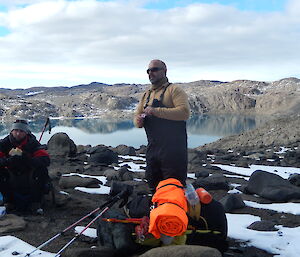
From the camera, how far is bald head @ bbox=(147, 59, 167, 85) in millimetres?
4914

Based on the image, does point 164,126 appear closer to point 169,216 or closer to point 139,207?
point 139,207

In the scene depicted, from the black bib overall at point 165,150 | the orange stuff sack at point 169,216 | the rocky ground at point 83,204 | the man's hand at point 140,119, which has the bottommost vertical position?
the rocky ground at point 83,204

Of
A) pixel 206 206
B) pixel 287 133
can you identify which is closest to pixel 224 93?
pixel 287 133

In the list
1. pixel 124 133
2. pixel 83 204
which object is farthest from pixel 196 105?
pixel 83 204

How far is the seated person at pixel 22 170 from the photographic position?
589 cm

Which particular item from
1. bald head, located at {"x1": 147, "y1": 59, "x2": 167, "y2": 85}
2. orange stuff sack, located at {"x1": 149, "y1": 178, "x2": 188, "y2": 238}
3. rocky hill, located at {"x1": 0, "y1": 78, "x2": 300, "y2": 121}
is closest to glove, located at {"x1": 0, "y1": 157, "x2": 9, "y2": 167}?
bald head, located at {"x1": 147, "y1": 59, "x2": 167, "y2": 85}

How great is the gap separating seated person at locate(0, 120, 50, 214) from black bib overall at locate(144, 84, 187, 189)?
2.23 metres

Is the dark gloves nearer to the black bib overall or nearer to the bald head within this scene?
the black bib overall

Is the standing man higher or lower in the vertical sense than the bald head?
lower

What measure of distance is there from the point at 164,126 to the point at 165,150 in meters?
0.37

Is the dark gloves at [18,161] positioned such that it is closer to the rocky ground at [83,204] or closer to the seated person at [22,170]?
the seated person at [22,170]

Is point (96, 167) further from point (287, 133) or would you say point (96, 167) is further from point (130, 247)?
point (287, 133)

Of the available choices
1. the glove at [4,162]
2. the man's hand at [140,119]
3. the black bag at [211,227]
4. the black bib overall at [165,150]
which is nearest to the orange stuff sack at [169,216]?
the black bag at [211,227]

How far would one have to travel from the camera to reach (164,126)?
4.95 meters
